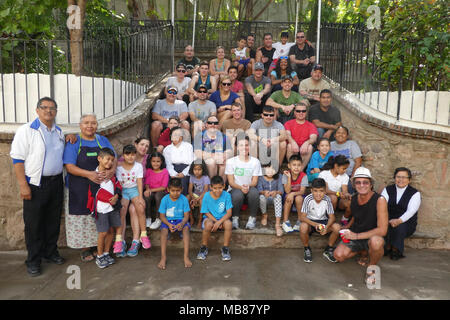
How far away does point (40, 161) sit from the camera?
4500 mm

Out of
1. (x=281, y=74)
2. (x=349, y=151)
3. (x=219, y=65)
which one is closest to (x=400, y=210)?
(x=349, y=151)

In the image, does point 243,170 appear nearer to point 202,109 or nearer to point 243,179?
point 243,179

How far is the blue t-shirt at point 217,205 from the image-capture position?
16.8 ft

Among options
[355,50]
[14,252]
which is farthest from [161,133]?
[355,50]

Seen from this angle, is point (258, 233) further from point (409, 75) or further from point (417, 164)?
point (409, 75)

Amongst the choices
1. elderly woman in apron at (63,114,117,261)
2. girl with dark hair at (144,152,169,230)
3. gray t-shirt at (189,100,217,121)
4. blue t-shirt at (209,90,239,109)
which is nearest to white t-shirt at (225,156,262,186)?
girl with dark hair at (144,152,169,230)

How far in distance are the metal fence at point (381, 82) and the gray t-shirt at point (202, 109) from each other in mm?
2252

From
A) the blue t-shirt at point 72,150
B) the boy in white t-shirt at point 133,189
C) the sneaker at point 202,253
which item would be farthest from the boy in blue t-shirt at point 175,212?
the blue t-shirt at point 72,150

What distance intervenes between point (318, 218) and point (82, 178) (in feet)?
8.83

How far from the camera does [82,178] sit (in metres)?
4.76

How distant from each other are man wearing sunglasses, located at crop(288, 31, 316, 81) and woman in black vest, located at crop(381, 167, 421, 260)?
381 cm

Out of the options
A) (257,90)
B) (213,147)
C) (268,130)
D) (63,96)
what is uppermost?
(257,90)

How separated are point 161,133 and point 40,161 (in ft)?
7.56

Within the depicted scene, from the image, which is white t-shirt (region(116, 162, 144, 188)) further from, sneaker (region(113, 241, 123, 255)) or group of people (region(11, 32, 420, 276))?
sneaker (region(113, 241, 123, 255))
